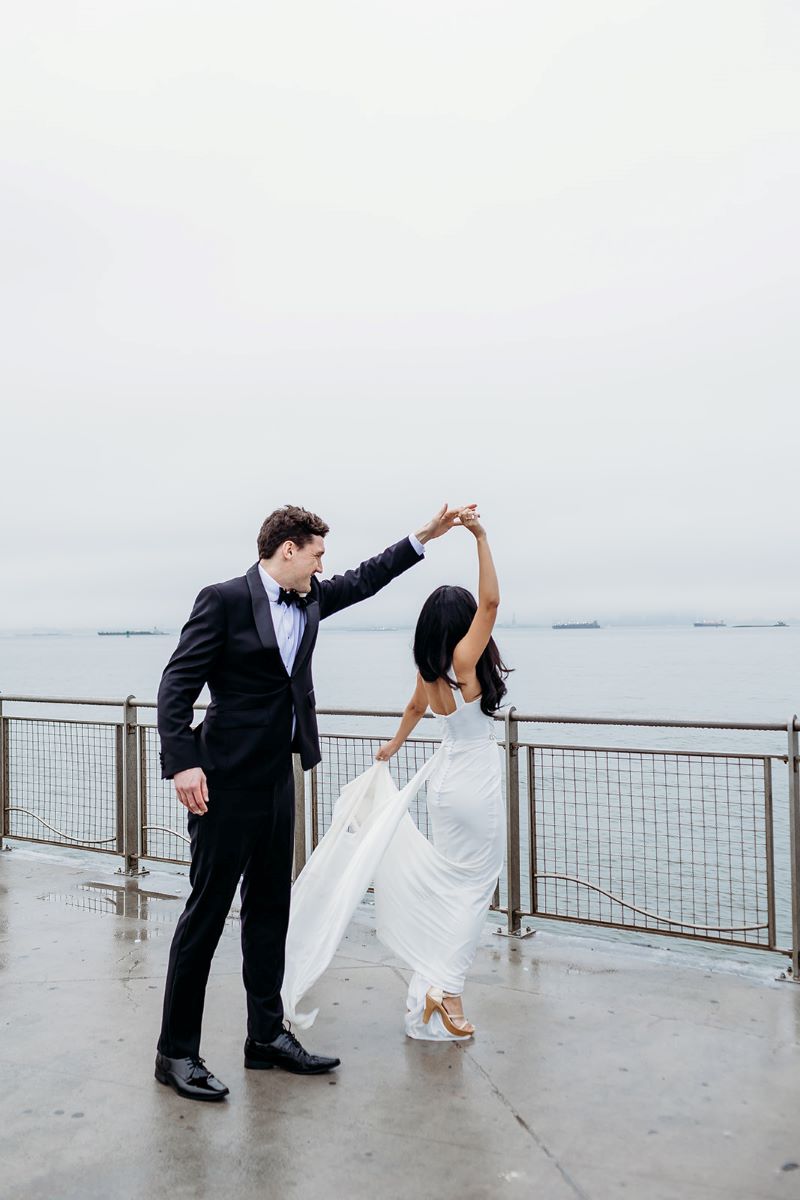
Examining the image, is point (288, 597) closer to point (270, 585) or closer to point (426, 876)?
point (270, 585)

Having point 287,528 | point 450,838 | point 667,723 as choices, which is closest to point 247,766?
point 287,528

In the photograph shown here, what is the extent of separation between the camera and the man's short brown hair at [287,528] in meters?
3.57

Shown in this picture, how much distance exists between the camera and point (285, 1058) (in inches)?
139

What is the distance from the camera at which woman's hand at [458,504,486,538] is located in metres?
3.81

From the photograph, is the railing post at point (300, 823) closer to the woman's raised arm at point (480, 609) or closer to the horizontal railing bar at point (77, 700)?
the horizontal railing bar at point (77, 700)

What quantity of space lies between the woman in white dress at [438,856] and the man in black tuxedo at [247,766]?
0.88 ft

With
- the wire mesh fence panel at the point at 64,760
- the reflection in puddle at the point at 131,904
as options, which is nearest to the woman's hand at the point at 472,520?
the reflection in puddle at the point at 131,904

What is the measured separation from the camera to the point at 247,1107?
3.25m

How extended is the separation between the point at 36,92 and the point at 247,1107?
13.7 metres

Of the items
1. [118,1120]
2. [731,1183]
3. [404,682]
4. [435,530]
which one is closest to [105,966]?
[118,1120]

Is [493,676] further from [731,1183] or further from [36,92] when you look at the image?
[36,92]

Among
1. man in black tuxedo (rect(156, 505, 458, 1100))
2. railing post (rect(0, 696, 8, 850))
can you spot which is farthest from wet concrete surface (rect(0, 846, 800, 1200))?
railing post (rect(0, 696, 8, 850))

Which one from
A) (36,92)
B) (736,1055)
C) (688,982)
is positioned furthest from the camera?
(36,92)

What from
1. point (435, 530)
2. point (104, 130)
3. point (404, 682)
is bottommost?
point (404, 682)
